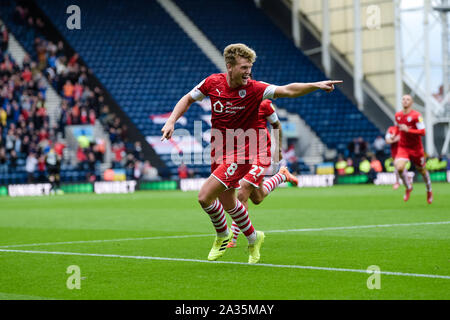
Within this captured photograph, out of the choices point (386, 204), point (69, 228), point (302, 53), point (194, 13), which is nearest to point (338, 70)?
point (302, 53)

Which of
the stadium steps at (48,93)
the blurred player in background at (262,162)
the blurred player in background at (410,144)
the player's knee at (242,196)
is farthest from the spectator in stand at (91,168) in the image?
the player's knee at (242,196)

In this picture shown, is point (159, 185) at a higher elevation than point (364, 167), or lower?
lower

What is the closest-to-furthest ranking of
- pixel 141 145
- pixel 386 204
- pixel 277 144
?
pixel 277 144 < pixel 386 204 < pixel 141 145

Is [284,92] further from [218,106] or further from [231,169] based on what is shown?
[231,169]

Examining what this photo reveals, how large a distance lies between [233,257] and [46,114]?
2707 centimetres

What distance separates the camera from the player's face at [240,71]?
8.08 meters

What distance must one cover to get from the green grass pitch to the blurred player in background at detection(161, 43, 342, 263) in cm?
47

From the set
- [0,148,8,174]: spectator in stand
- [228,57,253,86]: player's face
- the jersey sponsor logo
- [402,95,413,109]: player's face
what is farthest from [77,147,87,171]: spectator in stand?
[228,57,253,86]: player's face

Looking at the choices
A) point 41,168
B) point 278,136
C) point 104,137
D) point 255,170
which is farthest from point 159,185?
point 255,170

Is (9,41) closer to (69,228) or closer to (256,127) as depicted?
(69,228)

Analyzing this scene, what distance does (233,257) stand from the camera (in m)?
8.89

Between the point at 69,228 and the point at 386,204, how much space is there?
7.68 metres

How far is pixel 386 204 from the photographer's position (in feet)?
59.3

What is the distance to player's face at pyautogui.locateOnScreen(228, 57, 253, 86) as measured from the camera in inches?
318
